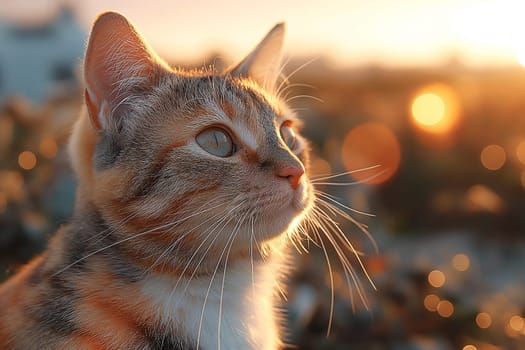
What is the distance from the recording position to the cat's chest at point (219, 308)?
4.15ft

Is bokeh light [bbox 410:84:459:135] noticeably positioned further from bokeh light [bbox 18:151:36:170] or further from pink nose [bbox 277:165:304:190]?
pink nose [bbox 277:165:304:190]

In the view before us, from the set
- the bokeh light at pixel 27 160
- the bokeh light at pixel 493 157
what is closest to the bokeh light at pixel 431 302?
the bokeh light at pixel 27 160

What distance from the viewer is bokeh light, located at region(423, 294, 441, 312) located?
8.61 feet

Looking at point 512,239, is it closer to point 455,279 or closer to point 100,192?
point 455,279

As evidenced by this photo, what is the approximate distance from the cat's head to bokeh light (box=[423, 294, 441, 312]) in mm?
1462

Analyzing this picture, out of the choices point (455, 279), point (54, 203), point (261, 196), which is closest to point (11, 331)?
point (261, 196)

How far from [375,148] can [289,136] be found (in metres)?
3.28

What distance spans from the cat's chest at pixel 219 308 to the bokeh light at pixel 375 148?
9.47 ft

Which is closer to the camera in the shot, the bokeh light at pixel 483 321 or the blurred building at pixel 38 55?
the bokeh light at pixel 483 321

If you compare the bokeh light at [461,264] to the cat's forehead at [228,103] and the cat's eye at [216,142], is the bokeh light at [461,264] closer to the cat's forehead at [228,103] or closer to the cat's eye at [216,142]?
the cat's forehead at [228,103]

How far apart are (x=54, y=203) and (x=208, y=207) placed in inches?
75.5

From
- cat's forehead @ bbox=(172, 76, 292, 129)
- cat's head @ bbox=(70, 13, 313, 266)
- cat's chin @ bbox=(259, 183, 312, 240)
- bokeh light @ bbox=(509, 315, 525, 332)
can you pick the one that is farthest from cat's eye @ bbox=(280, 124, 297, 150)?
bokeh light @ bbox=(509, 315, 525, 332)

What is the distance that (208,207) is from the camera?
1.27 meters

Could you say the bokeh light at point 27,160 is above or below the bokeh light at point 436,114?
below
